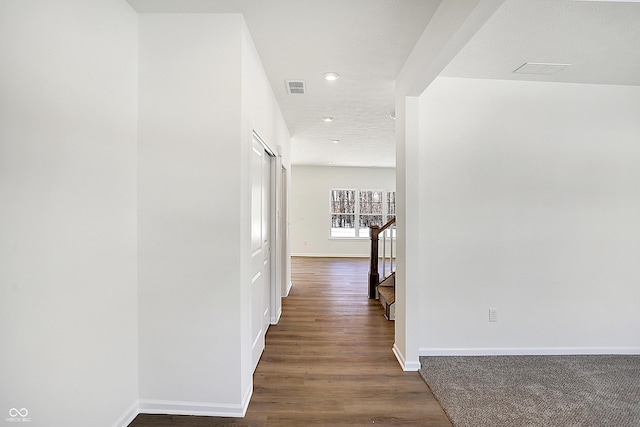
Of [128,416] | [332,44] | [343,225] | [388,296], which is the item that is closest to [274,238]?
[388,296]

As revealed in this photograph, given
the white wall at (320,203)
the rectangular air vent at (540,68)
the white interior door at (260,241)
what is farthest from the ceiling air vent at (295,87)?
the white wall at (320,203)

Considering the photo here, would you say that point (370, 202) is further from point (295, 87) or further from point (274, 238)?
point (295, 87)

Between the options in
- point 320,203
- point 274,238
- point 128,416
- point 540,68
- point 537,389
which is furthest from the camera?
point 320,203

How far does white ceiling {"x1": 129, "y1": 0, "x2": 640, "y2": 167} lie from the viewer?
1.70 metres

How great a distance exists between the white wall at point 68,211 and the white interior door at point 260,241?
0.88m

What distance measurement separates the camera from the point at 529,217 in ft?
8.63

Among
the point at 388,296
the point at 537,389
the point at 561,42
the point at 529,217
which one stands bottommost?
the point at 537,389

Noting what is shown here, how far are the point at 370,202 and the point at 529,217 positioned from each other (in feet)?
19.4

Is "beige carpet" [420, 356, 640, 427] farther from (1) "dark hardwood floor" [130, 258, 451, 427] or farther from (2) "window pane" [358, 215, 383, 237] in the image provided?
(2) "window pane" [358, 215, 383, 237]

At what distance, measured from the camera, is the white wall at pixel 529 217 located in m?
2.60

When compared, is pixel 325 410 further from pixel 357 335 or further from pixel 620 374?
pixel 620 374

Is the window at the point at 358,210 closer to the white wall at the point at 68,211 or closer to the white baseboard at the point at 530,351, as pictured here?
the white baseboard at the point at 530,351

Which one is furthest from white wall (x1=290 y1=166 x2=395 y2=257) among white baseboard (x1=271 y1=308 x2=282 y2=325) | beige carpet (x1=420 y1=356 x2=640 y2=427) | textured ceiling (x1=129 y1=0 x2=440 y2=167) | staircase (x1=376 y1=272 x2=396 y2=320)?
beige carpet (x1=420 y1=356 x2=640 y2=427)

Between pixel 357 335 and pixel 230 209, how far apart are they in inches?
83.5
